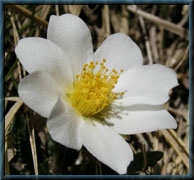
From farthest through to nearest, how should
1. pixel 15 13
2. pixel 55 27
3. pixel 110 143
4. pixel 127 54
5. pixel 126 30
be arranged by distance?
pixel 126 30 → pixel 15 13 → pixel 127 54 → pixel 55 27 → pixel 110 143

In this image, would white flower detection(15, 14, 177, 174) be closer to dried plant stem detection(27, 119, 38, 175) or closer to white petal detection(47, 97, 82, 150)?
white petal detection(47, 97, 82, 150)

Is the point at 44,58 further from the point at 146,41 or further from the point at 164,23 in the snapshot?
the point at 164,23

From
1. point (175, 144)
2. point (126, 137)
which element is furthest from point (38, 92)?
point (175, 144)

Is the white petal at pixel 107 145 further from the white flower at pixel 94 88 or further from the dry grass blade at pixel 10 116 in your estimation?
the dry grass blade at pixel 10 116

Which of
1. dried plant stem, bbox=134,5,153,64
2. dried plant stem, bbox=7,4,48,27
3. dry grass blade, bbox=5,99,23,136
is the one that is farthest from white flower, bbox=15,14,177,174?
dried plant stem, bbox=134,5,153,64

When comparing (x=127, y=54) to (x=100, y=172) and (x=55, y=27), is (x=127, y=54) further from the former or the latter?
(x=100, y=172)

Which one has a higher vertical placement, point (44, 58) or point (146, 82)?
point (44, 58)

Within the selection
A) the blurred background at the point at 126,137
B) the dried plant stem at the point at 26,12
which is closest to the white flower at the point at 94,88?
the blurred background at the point at 126,137

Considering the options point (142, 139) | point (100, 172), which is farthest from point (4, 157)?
point (142, 139)
